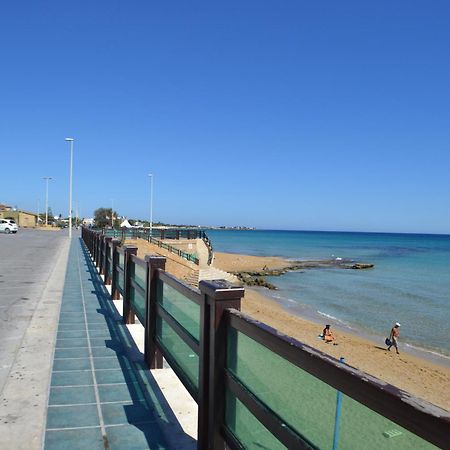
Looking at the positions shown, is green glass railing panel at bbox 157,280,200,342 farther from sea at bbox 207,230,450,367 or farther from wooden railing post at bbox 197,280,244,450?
sea at bbox 207,230,450,367

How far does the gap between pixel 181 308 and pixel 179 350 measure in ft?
1.31

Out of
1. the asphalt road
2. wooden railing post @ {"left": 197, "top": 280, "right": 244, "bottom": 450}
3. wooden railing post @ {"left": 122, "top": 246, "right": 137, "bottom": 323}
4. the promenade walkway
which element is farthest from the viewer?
wooden railing post @ {"left": 122, "top": 246, "right": 137, "bottom": 323}

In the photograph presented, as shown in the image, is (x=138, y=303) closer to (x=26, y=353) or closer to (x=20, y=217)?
(x=26, y=353)

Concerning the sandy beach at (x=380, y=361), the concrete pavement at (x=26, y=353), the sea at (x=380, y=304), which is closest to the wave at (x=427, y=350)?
the sea at (x=380, y=304)

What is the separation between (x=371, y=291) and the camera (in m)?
37.0

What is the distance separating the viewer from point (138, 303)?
6566mm

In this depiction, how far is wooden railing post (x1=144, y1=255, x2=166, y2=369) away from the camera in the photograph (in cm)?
520

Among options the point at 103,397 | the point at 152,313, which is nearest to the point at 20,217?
the point at 152,313

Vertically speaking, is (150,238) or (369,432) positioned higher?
(369,432)

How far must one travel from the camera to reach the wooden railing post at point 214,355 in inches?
119

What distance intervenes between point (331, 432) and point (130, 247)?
6.14 meters

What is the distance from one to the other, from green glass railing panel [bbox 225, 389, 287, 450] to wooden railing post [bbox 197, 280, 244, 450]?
0.29ft

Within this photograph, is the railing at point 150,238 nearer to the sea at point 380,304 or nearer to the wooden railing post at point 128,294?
the sea at point 380,304

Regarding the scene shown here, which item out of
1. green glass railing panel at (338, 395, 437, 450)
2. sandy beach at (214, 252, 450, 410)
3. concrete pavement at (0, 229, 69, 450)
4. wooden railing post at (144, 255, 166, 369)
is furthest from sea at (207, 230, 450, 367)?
green glass railing panel at (338, 395, 437, 450)
